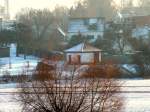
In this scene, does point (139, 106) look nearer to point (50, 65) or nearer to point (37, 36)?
point (50, 65)

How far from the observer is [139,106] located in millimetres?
19719

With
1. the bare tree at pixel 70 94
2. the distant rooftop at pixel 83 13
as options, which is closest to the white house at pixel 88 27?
the distant rooftop at pixel 83 13

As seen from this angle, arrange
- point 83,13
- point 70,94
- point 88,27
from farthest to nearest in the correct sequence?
point 83,13, point 88,27, point 70,94

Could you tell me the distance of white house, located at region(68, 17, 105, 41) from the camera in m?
68.2

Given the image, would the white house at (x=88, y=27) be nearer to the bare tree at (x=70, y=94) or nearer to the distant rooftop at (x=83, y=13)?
the distant rooftop at (x=83, y=13)

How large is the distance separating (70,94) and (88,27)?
56825mm

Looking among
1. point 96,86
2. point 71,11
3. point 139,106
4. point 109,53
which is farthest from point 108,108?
point 71,11

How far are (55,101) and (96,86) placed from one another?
4.17 ft

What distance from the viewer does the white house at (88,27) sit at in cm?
6819

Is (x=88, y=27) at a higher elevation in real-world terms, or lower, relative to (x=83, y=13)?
lower

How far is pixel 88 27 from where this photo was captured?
70.4m

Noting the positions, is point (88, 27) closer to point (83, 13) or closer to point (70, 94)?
point (83, 13)

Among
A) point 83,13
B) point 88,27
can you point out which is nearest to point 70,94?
point 88,27

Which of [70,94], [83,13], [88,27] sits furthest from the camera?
[83,13]
